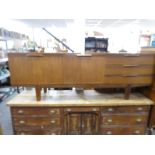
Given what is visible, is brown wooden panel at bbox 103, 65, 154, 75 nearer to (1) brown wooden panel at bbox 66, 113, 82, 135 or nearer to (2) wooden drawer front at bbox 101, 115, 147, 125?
(2) wooden drawer front at bbox 101, 115, 147, 125

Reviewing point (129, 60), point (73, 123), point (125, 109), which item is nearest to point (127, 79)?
point (129, 60)

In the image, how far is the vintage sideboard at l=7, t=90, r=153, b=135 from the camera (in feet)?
7.14

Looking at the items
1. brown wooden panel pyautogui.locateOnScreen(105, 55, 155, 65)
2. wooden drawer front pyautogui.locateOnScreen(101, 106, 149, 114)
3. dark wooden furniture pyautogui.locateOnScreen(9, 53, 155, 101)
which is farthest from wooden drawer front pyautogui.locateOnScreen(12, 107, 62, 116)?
brown wooden panel pyautogui.locateOnScreen(105, 55, 155, 65)

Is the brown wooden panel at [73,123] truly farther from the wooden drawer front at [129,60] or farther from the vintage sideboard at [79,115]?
the wooden drawer front at [129,60]

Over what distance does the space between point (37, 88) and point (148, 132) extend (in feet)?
6.48

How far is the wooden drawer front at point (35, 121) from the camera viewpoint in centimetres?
220

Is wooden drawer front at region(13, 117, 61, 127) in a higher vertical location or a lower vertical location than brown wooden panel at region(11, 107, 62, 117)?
lower

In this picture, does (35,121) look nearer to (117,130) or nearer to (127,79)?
(117,130)

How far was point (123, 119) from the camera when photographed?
7.49ft
